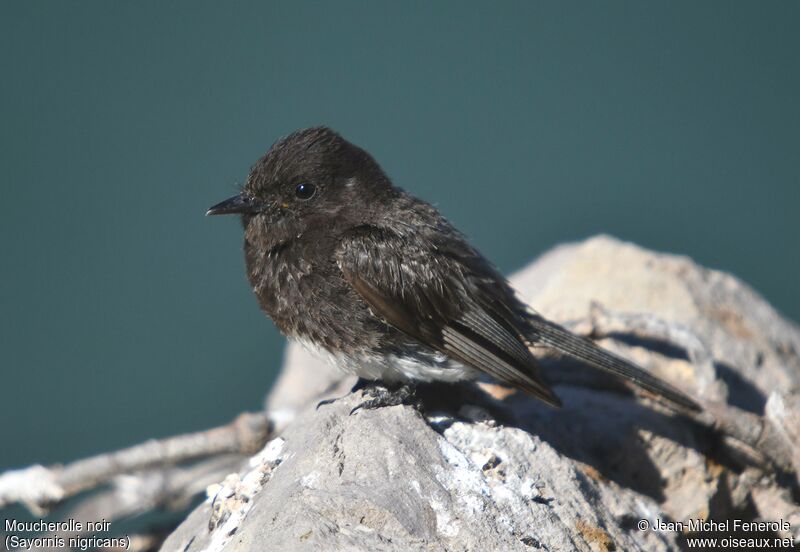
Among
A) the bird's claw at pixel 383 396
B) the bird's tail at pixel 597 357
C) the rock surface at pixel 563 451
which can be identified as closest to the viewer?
the rock surface at pixel 563 451

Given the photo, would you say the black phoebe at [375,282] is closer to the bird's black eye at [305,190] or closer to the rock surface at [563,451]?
the bird's black eye at [305,190]

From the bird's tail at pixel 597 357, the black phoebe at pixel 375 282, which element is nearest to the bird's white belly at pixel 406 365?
the black phoebe at pixel 375 282

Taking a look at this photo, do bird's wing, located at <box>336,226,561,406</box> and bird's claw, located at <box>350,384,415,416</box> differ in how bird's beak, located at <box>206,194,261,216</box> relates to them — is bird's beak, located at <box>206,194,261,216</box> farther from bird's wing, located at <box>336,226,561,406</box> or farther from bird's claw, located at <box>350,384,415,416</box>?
bird's claw, located at <box>350,384,415,416</box>

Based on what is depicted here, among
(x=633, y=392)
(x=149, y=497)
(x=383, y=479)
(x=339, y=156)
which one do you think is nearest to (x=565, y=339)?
(x=633, y=392)

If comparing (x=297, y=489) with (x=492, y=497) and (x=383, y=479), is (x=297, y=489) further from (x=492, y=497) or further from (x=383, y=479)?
(x=492, y=497)

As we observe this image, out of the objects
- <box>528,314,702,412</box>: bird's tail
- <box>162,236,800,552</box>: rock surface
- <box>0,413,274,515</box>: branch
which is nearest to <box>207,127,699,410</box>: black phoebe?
<box>528,314,702,412</box>: bird's tail

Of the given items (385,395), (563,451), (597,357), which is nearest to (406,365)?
(385,395)
